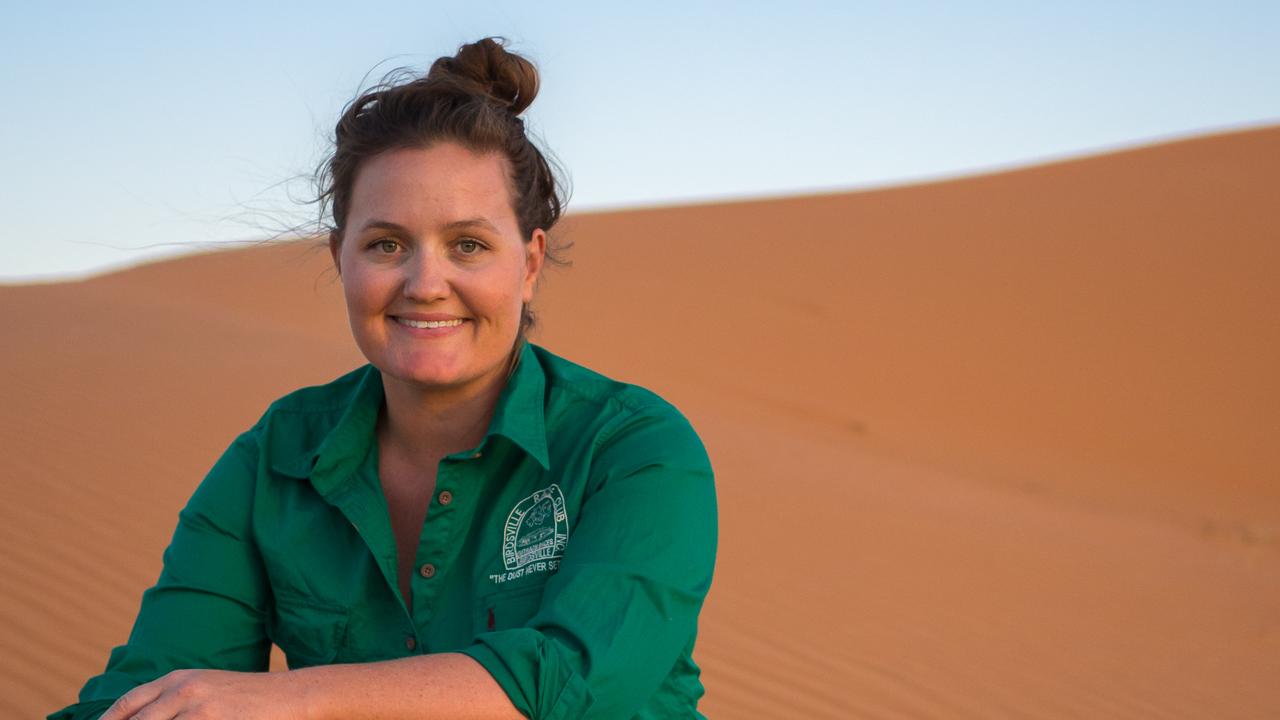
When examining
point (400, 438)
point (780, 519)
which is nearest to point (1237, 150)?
point (780, 519)

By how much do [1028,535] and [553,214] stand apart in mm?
8996

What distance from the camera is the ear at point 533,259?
257cm

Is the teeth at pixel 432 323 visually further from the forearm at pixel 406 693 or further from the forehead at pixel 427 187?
the forearm at pixel 406 693

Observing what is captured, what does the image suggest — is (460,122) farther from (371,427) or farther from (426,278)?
(371,427)

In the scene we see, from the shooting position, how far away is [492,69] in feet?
8.27

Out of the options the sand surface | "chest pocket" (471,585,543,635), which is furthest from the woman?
the sand surface

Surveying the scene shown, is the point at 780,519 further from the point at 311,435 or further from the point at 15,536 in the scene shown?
the point at 311,435

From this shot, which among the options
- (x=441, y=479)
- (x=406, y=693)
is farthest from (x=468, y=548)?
(x=406, y=693)

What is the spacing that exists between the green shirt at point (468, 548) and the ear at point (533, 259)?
6.0 inches

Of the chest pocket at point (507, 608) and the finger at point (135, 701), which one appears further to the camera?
the chest pocket at point (507, 608)

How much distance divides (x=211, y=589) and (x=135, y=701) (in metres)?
0.40

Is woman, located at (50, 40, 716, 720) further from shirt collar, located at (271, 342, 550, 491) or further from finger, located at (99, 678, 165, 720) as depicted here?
finger, located at (99, 678, 165, 720)

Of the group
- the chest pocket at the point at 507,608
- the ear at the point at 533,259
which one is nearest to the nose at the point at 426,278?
the ear at the point at 533,259

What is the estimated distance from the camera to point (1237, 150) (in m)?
29.4
